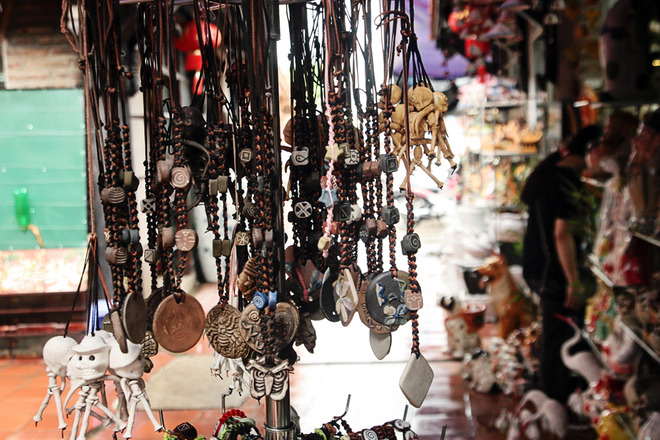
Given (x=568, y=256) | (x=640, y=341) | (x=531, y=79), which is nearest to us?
(x=640, y=341)

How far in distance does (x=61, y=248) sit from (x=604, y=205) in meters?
2.41

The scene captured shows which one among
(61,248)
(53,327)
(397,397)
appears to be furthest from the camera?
(61,248)

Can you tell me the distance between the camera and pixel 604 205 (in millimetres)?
1896

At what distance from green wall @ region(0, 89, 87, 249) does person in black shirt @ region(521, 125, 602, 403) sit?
81.0 inches

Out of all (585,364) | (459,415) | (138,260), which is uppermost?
(138,260)

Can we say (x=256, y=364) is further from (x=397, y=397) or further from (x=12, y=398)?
(x=12, y=398)

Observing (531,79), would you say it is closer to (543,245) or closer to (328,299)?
(543,245)

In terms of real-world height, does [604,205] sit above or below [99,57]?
below

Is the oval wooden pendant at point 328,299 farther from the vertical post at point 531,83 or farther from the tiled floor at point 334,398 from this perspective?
the vertical post at point 531,83

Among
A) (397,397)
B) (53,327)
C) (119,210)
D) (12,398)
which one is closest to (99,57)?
(119,210)

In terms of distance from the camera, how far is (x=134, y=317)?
0.75 meters

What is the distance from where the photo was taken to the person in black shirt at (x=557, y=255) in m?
1.97

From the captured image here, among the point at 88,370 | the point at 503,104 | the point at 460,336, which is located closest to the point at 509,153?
the point at 503,104

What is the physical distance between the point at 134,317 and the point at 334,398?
2.42ft
